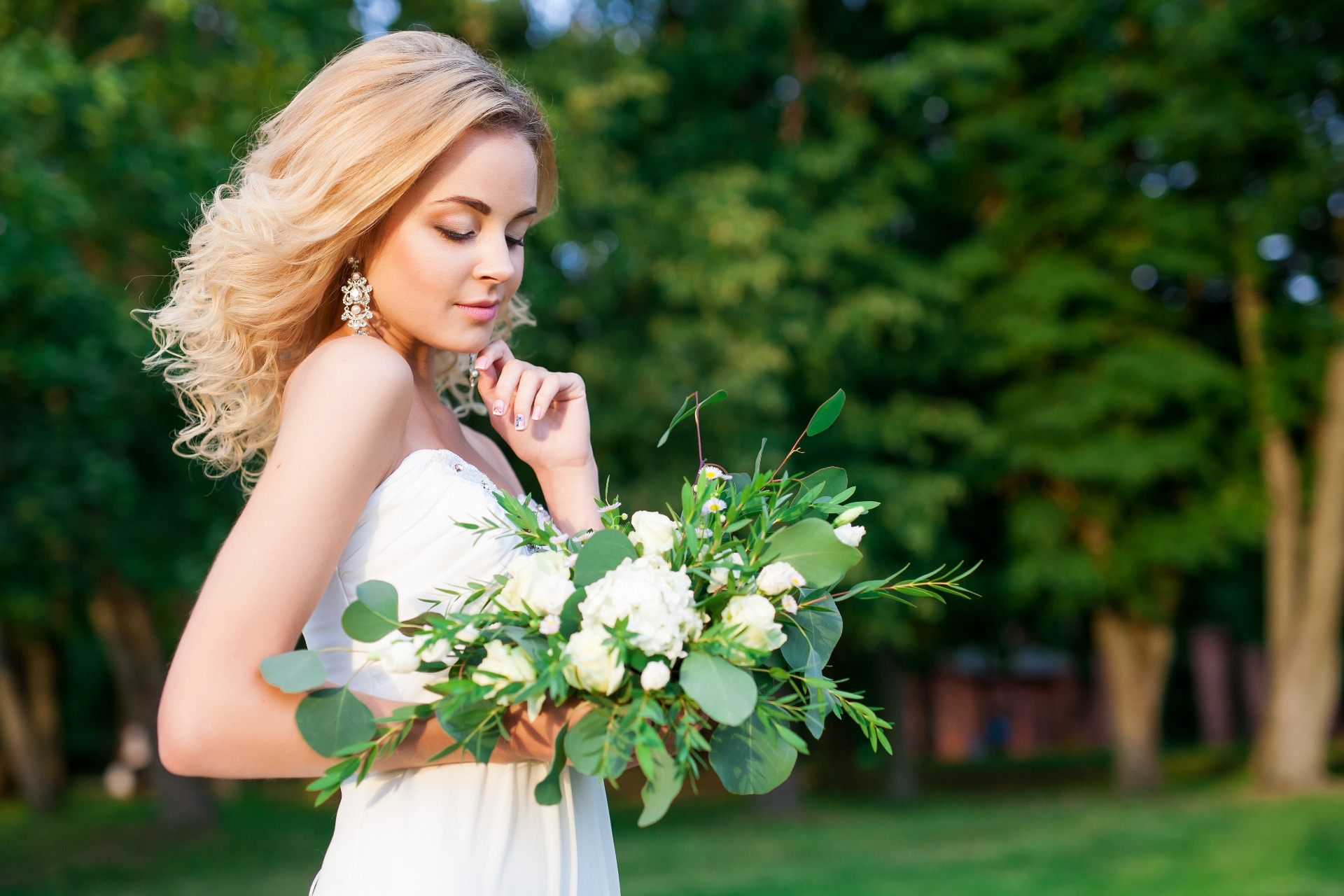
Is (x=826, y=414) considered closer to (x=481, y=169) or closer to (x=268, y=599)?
(x=481, y=169)

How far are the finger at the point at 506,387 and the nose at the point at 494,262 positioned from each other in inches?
11.3

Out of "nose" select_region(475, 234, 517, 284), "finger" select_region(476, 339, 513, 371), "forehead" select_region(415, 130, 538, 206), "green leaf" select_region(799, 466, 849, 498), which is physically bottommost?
"green leaf" select_region(799, 466, 849, 498)

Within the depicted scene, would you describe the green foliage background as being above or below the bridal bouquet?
above

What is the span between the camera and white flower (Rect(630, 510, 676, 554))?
1.76 meters

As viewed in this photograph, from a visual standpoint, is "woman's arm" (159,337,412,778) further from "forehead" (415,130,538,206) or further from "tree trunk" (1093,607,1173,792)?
"tree trunk" (1093,607,1173,792)

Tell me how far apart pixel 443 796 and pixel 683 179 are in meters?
13.7

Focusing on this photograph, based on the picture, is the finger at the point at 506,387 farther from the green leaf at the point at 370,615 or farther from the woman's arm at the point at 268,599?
the green leaf at the point at 370,615

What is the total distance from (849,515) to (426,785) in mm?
820

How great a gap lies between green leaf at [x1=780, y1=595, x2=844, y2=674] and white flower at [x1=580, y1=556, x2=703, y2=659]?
0.18 m

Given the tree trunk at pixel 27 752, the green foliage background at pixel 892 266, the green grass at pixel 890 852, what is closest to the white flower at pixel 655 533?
the green grass at pixel 890 852

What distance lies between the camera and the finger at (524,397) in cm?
222

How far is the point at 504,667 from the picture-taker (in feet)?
5.22

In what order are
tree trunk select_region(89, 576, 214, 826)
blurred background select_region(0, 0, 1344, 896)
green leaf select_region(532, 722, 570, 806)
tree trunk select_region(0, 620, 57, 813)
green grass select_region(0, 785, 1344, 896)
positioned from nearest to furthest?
green leaf select_region(532, 722, 570, 806) → green grass select_region(0, 785, 1344, 896) → blurred background select_region(0, 0, 1344, 896) → tree trunk select_region(89, 576, 214, 826) → tree trunk select_region(0, 620, 57, 813)

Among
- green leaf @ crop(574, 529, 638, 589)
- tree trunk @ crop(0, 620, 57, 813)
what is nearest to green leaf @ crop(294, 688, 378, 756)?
green leaf @ crop(574, 529, 638, 589)
